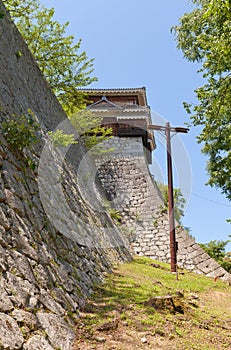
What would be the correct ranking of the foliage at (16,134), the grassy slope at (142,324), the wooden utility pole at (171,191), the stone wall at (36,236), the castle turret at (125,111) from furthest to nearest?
the castle turret at (125,111)
the wooden utility pole at (171,191)
the foliage at (16,134)
the grassy slope at (142,324)
the stone wall at (36,236)

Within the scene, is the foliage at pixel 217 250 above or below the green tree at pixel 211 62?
below

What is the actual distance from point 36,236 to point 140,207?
37.8 feet

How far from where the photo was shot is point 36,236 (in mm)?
3936

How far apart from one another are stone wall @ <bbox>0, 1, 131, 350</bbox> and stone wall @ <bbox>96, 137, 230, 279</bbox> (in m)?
5.32

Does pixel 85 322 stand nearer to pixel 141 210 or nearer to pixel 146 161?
pixel 141 210

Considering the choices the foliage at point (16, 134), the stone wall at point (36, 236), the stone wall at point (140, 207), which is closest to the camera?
the stone wall at point (36, 236)

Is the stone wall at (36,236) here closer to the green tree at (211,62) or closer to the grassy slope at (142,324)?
the grassy slope at (142,324)

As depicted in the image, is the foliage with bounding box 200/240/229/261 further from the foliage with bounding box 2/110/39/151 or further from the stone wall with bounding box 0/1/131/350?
the foliage with bounding box 2/110/39/151

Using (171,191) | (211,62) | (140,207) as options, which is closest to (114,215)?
(140,207)

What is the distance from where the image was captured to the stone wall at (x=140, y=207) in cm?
1258

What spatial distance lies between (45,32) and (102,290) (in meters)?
12.5

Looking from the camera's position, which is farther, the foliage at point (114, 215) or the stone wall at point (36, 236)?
the foliage at point (114, 215)

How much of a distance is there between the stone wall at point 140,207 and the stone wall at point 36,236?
5320 millimetres

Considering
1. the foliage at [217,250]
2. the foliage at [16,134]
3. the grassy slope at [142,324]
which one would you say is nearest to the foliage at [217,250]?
the foliage at [217,250]
